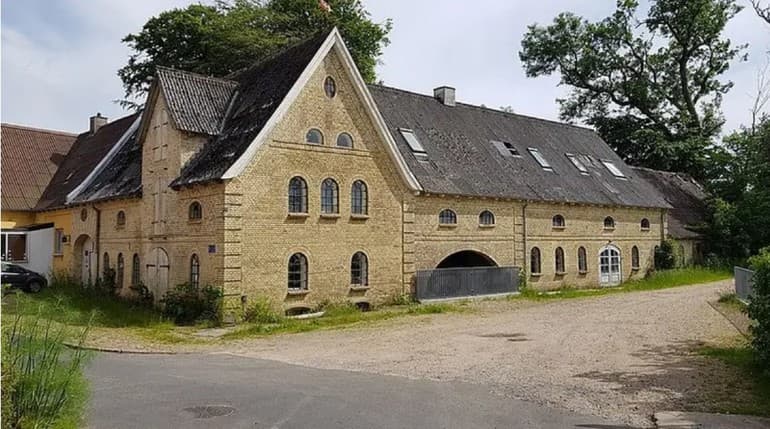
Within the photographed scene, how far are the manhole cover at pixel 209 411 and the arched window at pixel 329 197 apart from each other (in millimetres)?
13195

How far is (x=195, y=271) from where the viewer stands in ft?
71.1

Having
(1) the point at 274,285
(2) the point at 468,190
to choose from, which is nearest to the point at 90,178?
(1) the point at 274,285

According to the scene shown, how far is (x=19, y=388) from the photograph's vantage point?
20.3 ft

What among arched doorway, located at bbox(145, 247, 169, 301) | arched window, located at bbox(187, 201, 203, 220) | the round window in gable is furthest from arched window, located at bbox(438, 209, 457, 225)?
arched doorway, located at bbox(145, 247, 169, 301)

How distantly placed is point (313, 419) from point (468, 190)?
19.3 meters

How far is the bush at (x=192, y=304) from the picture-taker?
66.0ft

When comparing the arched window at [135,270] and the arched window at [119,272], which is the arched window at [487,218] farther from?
the arched window at [119,272]

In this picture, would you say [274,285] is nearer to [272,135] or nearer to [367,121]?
[272,135]

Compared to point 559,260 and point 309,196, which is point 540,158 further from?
point 309,196

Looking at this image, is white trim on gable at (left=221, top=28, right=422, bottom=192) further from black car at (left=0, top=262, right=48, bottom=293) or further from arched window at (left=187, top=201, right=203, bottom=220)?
black car at (left=0, top=262, right=48, bottom=293)

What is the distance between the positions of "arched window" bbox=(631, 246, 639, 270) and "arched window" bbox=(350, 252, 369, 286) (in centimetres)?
1801

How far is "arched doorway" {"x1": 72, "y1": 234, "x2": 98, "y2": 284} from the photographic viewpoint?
91.8 feet

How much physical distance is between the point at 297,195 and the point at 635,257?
21460 mm

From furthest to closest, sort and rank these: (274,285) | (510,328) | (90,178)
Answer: (90,178) < (274,285) < (510,328)
